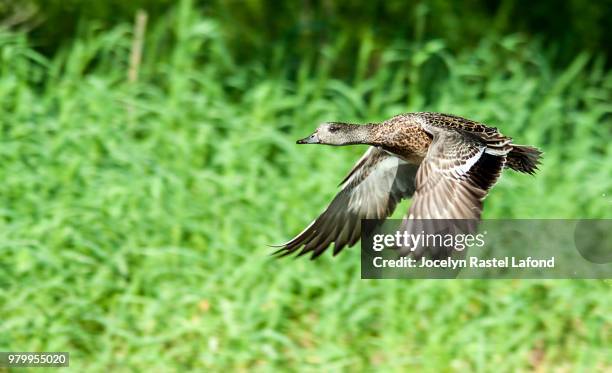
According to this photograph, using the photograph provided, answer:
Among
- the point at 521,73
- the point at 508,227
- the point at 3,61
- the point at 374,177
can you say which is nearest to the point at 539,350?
the point at 508,227

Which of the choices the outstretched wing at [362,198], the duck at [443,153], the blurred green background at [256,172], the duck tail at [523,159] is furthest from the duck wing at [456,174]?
the blurred green background at [256,172]

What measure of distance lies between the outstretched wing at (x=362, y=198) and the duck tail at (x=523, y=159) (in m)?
0.63

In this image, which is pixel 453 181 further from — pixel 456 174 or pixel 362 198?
pixel 362 198

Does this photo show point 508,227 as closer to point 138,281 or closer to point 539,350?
point 539,350

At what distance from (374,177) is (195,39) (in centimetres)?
252

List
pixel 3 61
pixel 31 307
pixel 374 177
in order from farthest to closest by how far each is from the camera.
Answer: pixel 3 61 < pixel 31 307 < pixel 374 177

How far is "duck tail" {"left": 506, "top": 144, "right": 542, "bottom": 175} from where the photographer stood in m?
4.23

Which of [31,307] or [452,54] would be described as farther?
[452,54]

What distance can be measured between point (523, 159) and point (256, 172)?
92.1 inches

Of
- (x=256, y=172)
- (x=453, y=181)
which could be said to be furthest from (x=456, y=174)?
(x=256, y=172)

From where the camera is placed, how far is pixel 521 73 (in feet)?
23.6

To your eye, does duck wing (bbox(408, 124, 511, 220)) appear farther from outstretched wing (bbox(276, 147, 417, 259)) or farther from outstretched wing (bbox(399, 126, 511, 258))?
outstretched wing (bbox(276, 147, 417, 259))

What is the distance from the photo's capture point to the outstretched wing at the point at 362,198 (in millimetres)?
4855

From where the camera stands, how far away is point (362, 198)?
495cm
